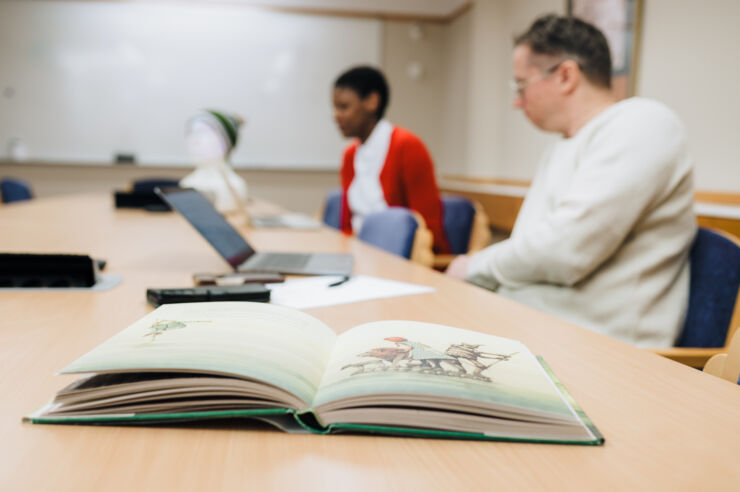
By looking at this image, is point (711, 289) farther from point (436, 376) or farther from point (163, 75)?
point (163, 75)

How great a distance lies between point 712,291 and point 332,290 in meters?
0.80

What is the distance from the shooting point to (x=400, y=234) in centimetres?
175

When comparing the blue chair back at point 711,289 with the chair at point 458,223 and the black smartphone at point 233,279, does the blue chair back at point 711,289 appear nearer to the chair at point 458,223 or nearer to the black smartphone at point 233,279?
the black smartphone at point 233,279

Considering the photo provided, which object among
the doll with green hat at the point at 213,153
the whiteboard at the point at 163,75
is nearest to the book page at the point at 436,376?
the doll with green hat at the point at 213,153

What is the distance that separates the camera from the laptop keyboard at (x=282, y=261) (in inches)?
49.6

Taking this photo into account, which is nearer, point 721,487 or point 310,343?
point 721,487

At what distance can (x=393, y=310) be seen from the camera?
2.92ft

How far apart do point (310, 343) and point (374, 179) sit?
2279 millimetres

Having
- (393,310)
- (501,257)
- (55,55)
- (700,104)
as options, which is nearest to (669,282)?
(501,257)

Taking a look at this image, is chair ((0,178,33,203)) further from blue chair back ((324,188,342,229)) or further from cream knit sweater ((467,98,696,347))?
cream knit sweater ((467,98,696,347))

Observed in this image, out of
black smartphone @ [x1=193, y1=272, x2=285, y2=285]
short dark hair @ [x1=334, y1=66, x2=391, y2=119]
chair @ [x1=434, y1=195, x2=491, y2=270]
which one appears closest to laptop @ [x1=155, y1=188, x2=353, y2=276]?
black smartphone @ [x1=193, y1=272, x2=285, y2=285]

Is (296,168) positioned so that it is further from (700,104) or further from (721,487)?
(721,487)

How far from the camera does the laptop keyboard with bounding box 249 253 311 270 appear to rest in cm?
126

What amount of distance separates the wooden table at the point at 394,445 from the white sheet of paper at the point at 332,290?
0.29ft
